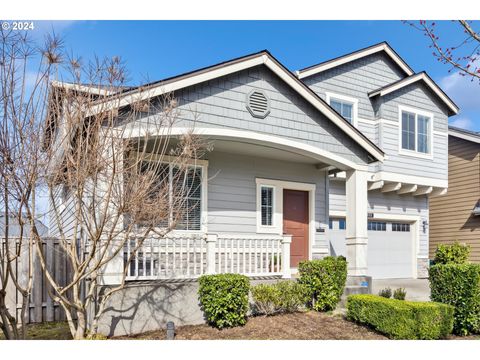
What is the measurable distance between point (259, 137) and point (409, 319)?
14.1ft

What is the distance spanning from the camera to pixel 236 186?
984 centimetres

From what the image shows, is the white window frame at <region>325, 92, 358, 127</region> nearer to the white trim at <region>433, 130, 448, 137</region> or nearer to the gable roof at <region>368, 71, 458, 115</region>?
the gable roof at <region>368, 71, 458, 115</region>

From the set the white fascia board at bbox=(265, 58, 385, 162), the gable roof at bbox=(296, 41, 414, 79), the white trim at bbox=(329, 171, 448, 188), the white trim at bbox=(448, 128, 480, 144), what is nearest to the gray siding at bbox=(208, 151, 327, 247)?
the white fascia board at bbox=(265, 58, 385, 162)

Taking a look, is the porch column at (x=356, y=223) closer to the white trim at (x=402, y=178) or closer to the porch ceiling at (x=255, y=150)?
the porch ceiling at (x=255, y=150)

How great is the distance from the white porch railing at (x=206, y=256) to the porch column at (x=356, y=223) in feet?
5.94

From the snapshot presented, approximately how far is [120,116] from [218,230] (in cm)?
Answer: 392

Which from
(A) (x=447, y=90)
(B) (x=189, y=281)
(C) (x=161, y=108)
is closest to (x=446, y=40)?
(C) (x=161, y=108)

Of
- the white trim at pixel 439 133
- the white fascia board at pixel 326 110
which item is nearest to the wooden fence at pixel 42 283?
the white fascia board at pixel 326 110

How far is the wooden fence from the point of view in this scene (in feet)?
24.1

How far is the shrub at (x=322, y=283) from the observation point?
8109mm

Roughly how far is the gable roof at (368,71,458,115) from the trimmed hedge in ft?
27.9

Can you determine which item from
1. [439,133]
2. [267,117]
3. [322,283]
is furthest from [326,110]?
[439,133]
